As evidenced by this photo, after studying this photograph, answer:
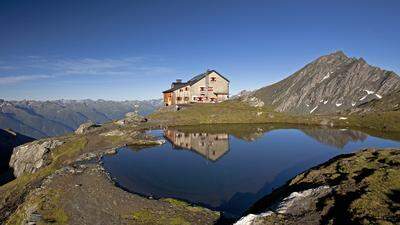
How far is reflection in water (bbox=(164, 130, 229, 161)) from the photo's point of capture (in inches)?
2638

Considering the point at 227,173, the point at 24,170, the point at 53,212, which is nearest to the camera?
the point at 53,212

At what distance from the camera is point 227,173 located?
166ft

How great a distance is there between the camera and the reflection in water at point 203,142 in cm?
6700

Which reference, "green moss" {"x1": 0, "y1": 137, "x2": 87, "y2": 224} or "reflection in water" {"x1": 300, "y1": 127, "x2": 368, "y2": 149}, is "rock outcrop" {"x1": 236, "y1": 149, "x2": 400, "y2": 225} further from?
"reflection in water" {"x1": 300, "y1": 127, "x2": 368, "y2": 149}

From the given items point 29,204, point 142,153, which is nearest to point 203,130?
point 142,153

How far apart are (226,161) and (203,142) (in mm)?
21115

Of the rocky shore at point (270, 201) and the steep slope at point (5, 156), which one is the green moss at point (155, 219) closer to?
the rocky shore at point (270, 201)

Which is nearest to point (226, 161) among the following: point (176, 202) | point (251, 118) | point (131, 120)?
point (176, 202)

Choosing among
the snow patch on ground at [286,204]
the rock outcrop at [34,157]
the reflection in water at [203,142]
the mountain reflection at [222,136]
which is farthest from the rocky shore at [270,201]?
the rock outcrop at [34,157]

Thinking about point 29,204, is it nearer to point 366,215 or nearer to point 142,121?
point 366,215

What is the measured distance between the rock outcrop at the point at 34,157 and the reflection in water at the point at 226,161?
25510 millimetres

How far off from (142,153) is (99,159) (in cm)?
1002

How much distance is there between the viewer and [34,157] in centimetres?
8856

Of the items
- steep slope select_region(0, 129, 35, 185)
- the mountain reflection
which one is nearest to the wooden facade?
the mountain reflection
